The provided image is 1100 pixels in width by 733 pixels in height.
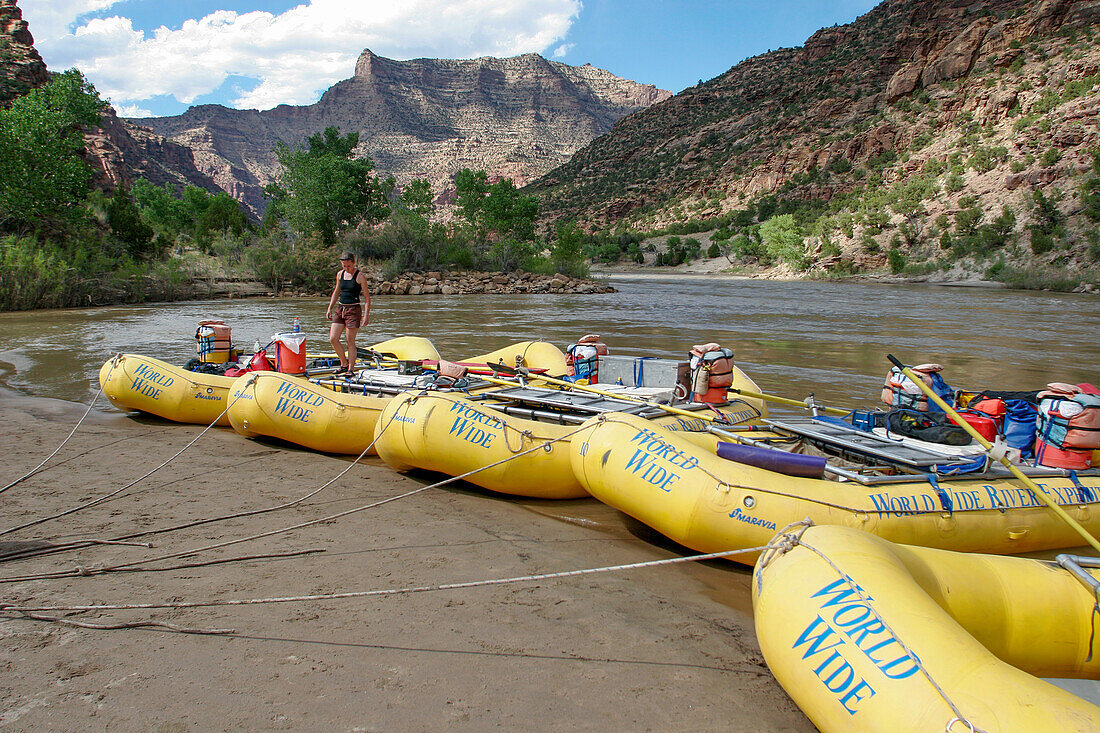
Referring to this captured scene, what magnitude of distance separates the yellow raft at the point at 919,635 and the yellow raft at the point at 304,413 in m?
4.51

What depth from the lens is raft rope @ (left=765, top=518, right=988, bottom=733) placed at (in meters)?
1.95

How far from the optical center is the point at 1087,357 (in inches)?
517

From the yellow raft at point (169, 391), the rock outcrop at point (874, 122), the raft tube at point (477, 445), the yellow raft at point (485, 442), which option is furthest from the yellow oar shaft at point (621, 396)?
the rock outcrop at point (874, 122)

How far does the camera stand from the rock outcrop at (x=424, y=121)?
479 ft

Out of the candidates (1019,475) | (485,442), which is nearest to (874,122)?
(485,442)

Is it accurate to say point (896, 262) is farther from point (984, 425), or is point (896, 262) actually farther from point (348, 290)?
point (348, 290)

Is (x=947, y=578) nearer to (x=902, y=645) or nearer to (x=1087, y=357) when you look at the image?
(x=902, y=645)

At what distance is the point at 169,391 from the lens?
7574 millimetres

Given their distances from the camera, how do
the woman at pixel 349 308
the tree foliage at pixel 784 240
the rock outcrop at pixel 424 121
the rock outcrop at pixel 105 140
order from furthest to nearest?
the rock outcrop at pixel 424 121 < the tree foliage at pixel 784 240 < the rock outcrop at pixel 105 140 < the woman at pixel 349 308

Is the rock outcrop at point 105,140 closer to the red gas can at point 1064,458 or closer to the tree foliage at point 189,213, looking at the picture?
the tree foliage at point 189,213

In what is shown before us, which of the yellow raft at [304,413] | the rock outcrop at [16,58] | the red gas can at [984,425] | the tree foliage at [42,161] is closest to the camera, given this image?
the red gas can at [984,425]

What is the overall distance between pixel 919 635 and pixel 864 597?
21 centimetres

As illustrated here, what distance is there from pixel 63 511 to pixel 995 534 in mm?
6199

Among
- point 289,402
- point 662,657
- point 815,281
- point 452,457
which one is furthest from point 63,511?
point 815,281
